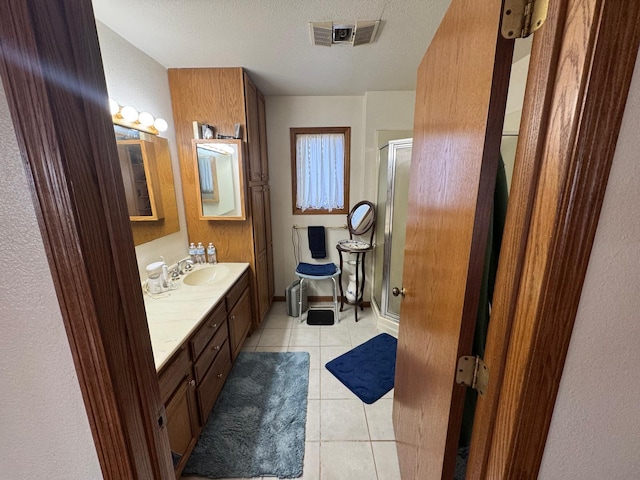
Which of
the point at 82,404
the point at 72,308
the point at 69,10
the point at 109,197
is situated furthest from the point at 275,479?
the point at 69,10

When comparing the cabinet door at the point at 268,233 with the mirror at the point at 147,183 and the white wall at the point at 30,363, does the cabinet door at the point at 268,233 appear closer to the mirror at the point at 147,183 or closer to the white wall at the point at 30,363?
the mirror at the point at 147,183

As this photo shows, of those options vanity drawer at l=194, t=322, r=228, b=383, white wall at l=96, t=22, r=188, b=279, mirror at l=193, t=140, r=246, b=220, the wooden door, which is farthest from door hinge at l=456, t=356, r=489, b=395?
mirror at l=193, t=140, r=246, b=220

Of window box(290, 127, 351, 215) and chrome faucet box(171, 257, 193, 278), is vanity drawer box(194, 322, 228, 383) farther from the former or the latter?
window box(290, 127, 351, 215)

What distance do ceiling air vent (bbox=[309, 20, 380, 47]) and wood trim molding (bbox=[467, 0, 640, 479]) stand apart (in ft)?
4.76

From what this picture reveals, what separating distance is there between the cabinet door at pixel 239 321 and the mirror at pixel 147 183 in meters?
0.79

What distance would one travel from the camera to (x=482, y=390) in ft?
1.98

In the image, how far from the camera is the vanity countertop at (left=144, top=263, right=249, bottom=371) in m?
1.17

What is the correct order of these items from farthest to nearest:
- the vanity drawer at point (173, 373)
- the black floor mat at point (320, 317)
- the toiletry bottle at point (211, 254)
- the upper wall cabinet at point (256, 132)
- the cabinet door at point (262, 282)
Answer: the black floor mat at point (320, 317) < the cabinet door at point (262, 282) < the toiletry bottle at point (211, 254) < the upper wall cabinet at point (256, 132) < the vanity drawer at point (173, 373)

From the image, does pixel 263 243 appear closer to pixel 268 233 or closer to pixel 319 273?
pixel 268 233

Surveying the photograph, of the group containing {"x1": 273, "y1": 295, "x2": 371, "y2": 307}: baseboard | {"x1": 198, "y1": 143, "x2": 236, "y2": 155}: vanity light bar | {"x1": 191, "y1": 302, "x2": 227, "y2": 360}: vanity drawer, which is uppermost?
{"x1": 198, "y1": 143, "x2": 236, "y2": 155}: vanity light bar

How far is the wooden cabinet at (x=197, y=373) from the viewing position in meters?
1.18

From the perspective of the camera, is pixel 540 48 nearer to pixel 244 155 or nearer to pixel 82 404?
pixel 82 404

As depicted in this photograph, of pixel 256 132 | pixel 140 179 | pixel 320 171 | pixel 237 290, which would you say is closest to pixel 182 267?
pixel 237 290

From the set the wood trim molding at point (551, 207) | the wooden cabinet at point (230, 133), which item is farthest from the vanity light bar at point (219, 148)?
the wood trim molding at point (551, 207)
